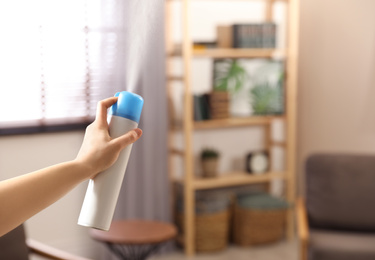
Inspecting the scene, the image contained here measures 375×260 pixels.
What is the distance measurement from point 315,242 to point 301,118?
162 cm

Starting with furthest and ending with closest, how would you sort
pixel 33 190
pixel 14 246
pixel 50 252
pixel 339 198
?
pixel 339 198 < pixel 50 252 < pixel 14 246 < pixel 33 190

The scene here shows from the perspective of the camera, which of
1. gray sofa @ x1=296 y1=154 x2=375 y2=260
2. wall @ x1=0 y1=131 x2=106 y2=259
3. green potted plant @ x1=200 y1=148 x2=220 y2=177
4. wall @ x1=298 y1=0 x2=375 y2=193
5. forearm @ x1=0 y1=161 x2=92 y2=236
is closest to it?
forearm @ x1=0 y1=161 x2=92 y2=236

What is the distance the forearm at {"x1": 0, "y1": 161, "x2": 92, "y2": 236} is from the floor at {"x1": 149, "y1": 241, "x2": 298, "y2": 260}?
3.23m

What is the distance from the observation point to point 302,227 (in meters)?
2.89

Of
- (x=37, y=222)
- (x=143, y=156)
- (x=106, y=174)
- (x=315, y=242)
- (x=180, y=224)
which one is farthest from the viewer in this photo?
(x=180, y=224)

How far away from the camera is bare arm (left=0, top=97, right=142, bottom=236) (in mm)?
538

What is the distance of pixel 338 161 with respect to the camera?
317 cm

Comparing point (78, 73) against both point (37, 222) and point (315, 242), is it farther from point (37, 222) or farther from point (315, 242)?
point (315, 242)

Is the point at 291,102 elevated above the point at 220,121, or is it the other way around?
the point at 291,102

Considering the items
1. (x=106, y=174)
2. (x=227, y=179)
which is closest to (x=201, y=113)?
(x=227, y=179)

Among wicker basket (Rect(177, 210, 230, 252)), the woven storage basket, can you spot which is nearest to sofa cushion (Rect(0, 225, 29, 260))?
wicker basket (Rect(177, 210, 230, 252))

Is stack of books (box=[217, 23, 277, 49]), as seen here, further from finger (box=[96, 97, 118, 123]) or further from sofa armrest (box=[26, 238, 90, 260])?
finger (box=[96, 97, 118, 123])

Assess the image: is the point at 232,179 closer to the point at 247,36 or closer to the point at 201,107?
the point at 201,107

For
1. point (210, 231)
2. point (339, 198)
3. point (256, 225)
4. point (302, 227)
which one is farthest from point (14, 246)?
point (256, 225)
